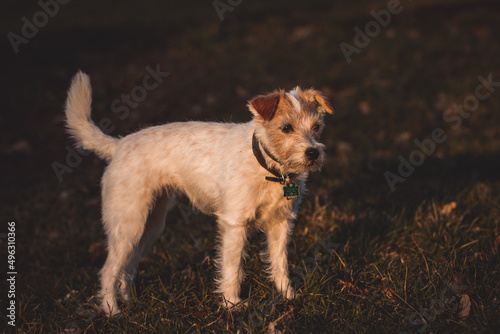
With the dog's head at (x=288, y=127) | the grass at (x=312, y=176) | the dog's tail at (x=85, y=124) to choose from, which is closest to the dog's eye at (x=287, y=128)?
the dog's head at (x=288, y=127)

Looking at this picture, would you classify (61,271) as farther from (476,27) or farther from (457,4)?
(457,4)

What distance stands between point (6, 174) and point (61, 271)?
3.70 meters

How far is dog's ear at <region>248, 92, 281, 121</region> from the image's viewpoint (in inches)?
141

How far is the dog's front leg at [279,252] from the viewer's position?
12.9ft

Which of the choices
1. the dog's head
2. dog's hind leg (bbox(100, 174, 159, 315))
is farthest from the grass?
the dog's head

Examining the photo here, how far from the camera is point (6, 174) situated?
7.55m

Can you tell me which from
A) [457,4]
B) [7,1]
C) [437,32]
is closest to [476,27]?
[437,32]

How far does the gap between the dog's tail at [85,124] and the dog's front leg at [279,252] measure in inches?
70.6

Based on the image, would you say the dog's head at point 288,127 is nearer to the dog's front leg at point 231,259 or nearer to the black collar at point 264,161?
the black collar at point 264,161

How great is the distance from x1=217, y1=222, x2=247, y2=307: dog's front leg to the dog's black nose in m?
0.88

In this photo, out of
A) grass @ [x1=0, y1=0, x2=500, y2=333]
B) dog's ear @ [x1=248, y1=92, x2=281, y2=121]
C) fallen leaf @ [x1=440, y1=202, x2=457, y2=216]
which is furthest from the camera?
fallen leaf @ [x1=440, y1=202, x2=457, y2=216]

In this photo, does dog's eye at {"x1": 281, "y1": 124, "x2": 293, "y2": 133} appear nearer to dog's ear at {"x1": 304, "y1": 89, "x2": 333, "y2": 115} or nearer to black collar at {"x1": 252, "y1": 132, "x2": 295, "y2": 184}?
black collar at {"x1": 252, "y1": 132, "x2": 295, "y2": 184}

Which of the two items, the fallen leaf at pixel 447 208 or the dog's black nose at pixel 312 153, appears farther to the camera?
the fallen leaf at pixel 447 208

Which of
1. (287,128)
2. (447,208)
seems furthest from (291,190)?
(447,208)
